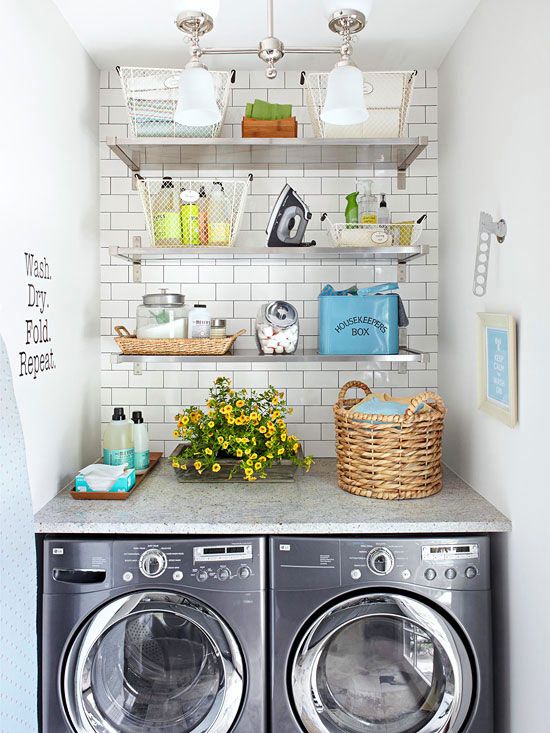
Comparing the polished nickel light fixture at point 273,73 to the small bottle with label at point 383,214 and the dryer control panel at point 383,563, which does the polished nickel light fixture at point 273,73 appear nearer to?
the small bottle with label at point 383,214

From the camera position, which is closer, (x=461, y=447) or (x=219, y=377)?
(x=461, y=447)

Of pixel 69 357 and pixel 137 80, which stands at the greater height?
pixel 137 80

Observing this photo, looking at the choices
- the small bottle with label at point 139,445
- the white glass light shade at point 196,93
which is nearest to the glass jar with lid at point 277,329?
the small bottle with label at point 139,445

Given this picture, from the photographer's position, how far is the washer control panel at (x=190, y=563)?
1.84m

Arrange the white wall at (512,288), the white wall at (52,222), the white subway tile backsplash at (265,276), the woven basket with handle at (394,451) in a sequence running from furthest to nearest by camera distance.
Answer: the white subway tile backsplash at (265,276) < the woven basket with handle at (394,451) < the white wall at (52,222) < the white wall at (512,288)

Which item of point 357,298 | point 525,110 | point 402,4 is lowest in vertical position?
point 357,298

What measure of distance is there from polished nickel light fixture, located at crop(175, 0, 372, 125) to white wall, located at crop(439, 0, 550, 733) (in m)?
0.50

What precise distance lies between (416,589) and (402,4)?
1867 mm

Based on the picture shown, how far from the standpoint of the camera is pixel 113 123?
2.62 meters

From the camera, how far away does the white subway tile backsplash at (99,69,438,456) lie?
2621 millimetres

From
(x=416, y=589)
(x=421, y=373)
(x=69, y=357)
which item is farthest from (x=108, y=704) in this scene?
(x=421, y=373)

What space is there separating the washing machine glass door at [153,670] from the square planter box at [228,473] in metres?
0.51

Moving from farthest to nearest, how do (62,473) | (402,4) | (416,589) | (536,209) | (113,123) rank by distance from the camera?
(113,123) < (62,473) < (402,4) < (416,589) < (536,209)

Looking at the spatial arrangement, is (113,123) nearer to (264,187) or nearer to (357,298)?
(264,187)
